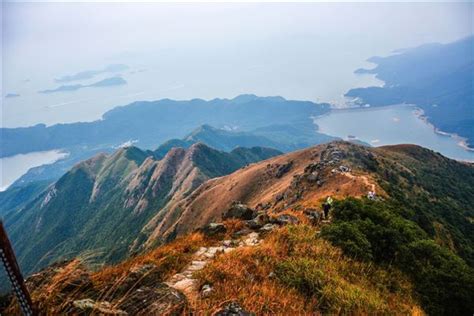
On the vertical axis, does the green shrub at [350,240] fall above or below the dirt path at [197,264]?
below

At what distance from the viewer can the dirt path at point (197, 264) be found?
6.98 metres

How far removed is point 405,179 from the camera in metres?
66.2

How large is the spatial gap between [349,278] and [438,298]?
13.1 feet

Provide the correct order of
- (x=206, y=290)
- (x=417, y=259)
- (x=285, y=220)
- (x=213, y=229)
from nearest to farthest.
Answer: (x=206, y=290)
(x=417, y=259)
(x=213, y=229)
(x=285, y=220)

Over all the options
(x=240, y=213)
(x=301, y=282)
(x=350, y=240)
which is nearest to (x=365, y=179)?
(x=240, y=213)

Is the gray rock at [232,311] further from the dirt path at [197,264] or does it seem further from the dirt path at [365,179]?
the dirt path at [365,179]

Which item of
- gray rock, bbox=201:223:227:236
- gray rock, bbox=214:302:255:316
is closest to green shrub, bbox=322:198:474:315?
gray rock, bbox=201:223:227:236

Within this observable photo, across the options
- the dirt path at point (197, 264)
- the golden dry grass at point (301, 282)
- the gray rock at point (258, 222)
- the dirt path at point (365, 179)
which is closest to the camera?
the golden dry grass at point (301, 282)

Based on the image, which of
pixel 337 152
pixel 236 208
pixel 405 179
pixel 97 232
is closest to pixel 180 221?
pixel 337 152

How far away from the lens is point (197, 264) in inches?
355

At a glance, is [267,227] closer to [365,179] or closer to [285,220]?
[285,220]

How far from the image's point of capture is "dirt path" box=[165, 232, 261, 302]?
698cm

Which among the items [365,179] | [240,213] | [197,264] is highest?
[197,264]

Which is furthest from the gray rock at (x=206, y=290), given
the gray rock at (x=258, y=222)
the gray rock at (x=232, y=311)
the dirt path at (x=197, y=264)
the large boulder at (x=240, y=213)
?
the large boulder at (x=240, y=213)
